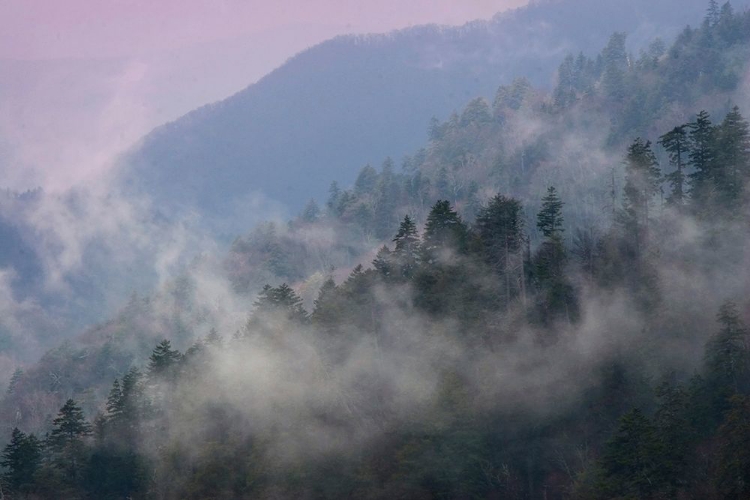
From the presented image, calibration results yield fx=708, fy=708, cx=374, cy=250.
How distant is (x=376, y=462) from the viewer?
3628 cm

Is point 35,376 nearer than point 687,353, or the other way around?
point 687,353

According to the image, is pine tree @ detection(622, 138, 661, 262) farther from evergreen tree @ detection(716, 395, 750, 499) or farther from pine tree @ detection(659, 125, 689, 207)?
evergreen tree @ detection(716, 395, 750, 499)

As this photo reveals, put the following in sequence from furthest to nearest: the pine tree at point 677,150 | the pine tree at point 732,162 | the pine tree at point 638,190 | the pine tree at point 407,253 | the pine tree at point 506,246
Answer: the pine tree at point 407,253 < the pine tree at point 638,190 < the pine tree at point 677,150 < the pine tree at point 506,246 < the pine tree at point 732,162

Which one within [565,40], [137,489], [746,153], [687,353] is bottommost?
[137,489]

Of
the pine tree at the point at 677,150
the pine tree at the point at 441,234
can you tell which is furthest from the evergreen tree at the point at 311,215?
the pine tree at the point at 677,150

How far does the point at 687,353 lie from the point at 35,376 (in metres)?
85.8

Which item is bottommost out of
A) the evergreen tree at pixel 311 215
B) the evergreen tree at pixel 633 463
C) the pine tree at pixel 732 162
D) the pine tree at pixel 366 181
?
the evergreen tree at pixel 633 463

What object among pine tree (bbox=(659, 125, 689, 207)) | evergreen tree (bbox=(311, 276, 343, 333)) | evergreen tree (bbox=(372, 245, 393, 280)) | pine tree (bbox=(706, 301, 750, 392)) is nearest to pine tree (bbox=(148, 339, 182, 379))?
evergreen tree (bbox=(311, 276, 343, 333))

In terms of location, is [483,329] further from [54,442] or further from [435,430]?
[54,442]

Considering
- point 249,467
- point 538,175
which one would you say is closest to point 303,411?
point 249,467

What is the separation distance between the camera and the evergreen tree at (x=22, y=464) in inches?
1650

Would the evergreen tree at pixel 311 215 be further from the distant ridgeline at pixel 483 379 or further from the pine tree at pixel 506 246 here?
the pine tree at pixel 506 246

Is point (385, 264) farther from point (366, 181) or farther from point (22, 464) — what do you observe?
point (366, 181)

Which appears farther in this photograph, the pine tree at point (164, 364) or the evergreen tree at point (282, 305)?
the pine tree at point (164, 364)
